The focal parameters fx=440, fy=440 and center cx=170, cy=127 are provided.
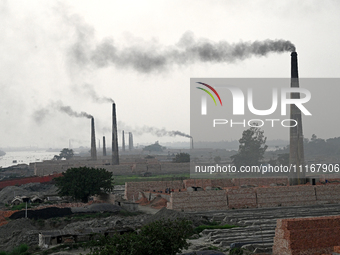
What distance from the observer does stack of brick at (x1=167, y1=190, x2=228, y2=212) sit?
2745 cm

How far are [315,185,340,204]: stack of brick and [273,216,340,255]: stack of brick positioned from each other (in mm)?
15566

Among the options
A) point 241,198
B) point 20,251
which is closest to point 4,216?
point 20,251

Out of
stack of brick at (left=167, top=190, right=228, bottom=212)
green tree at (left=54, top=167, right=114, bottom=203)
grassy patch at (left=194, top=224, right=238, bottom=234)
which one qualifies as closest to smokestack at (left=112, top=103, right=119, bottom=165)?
green tree at (left=54, top=167, right=114, bottom=203)

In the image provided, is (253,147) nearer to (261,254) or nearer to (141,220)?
(141,220)

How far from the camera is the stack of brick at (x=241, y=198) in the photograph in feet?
94.4

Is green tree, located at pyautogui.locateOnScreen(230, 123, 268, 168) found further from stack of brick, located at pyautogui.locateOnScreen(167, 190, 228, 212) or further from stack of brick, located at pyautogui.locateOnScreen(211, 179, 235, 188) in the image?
stack of brick, located at pyautogui.locateOnScreen(167, 190, 228, 212)

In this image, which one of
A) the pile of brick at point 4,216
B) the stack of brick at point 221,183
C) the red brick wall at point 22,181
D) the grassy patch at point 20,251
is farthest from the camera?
the red brick wall at point 22,181

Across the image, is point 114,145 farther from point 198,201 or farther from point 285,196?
point 285,196

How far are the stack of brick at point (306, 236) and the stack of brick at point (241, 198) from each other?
12813 mm

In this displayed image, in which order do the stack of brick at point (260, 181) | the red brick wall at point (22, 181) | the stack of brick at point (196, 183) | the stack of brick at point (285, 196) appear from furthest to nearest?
the red brick wall at point (22, 181) < the stack of brick at point (260, 181) < the stack of brick at point (196, 183) < the stack of brick at point (285, 196)

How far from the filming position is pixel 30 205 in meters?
31.7

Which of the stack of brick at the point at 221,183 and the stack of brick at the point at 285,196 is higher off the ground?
the stack of brick at the point at 221,183

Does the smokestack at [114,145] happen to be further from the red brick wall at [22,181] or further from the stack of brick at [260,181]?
the stack of brick at [260,181]

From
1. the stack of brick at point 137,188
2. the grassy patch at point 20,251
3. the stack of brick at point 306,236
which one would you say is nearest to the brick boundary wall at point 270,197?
the stack of brick at point 137,188
